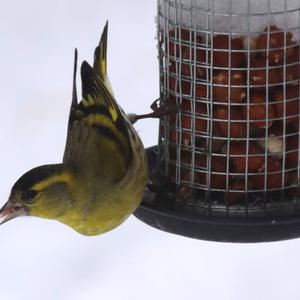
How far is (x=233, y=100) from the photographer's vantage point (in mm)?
4281

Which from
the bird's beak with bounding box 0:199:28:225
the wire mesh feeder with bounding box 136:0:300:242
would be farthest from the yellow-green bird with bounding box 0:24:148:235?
the wire mesh feeder with bounding box 136:0:300:242

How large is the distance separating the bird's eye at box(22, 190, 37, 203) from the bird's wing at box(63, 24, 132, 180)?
30cm

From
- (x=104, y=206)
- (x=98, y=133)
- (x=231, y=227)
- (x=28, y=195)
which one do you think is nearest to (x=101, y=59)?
(x=98, y=133)

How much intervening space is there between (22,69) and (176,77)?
8.96 ft

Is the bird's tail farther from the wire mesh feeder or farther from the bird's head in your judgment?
the bird's head

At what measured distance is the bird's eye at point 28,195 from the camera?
4.26 meters

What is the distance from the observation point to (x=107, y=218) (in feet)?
14.5

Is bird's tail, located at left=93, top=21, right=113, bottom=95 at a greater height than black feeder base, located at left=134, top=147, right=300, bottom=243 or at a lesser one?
greater

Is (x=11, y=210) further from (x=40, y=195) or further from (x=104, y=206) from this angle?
(x=104, y=206)

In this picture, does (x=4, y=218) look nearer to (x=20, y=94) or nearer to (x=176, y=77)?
(x=176, y=77)

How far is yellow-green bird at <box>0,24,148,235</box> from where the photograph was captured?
4.29 meters

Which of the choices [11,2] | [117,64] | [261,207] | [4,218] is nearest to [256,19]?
[261,207]

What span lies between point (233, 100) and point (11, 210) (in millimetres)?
871

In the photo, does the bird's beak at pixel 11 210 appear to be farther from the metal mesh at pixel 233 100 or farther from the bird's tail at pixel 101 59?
the bird's tail at pixel 101 59
